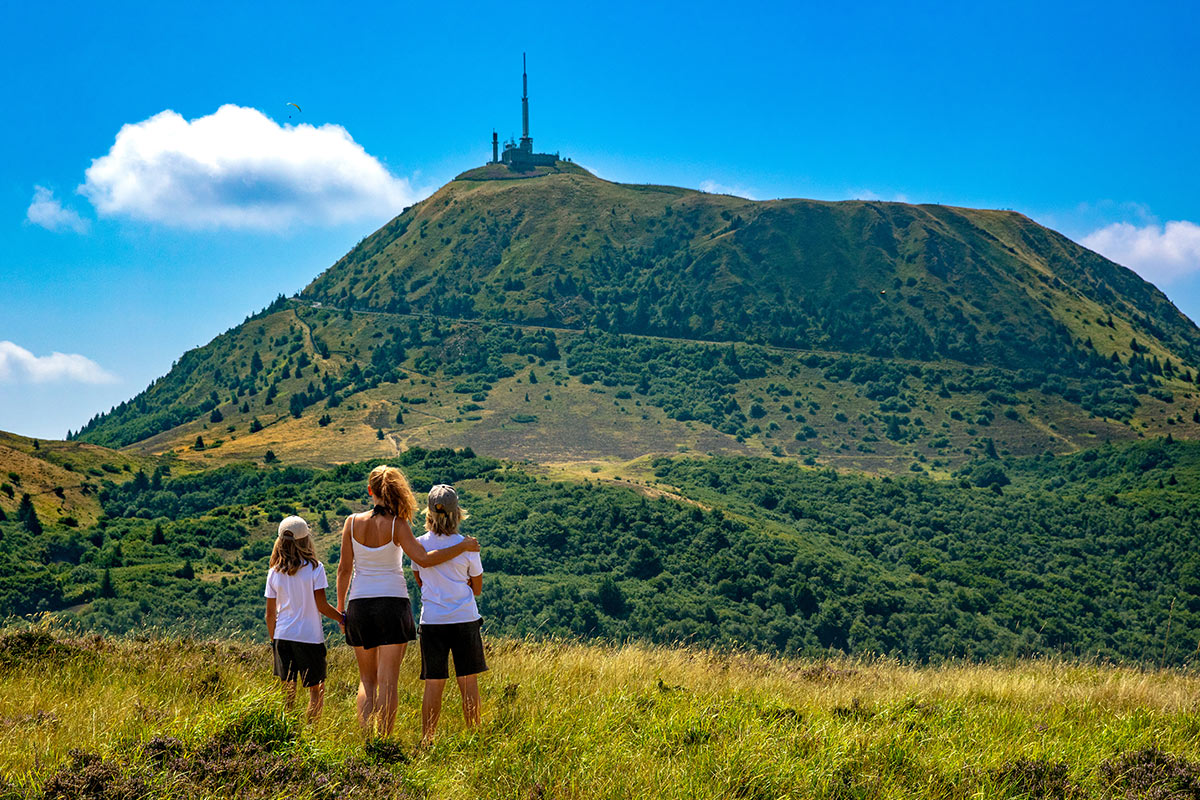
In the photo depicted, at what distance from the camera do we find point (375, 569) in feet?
20.3

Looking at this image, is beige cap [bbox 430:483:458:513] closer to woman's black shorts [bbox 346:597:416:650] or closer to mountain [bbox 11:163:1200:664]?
woman's black shorts [bbox 346:597:416:650]

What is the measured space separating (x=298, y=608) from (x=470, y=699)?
5.08 feet

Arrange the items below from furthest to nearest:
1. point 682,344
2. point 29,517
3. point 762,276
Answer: point 762,276 → point 682,344 → point 29,517

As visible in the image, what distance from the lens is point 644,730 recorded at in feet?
19.0

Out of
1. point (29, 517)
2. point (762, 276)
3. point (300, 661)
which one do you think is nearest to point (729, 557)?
point (29, 517)

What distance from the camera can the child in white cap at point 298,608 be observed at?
6.34 m

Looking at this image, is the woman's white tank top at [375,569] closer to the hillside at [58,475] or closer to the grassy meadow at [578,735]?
the grassy meadow at [578,735]

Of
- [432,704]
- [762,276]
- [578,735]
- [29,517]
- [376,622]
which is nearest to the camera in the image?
[578,735]

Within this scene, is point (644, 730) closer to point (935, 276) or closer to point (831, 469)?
point (831, 469)

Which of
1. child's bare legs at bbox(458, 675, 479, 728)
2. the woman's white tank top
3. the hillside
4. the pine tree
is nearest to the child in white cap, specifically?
the woman's white tank top

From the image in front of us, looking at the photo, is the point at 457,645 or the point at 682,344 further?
the point at 682,344

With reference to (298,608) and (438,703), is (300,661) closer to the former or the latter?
(298,608)

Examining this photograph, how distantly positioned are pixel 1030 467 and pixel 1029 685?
110054 mm

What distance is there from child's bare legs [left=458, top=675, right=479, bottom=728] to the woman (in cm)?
51
